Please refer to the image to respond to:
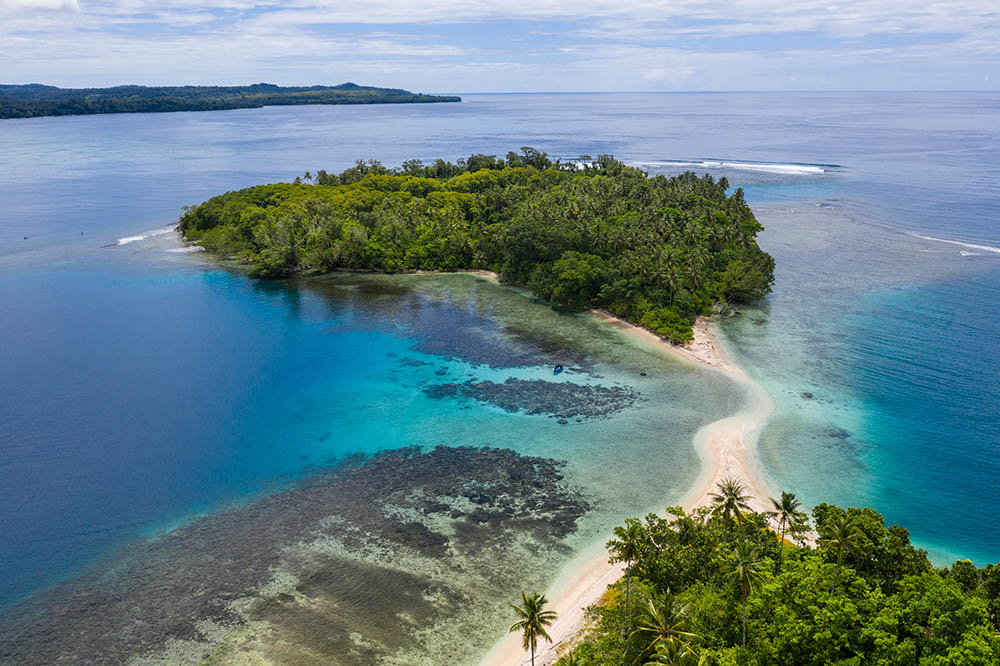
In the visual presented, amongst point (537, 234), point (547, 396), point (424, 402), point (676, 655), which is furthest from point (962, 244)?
point (676, 655)

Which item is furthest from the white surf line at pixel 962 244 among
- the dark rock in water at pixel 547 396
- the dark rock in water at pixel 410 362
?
the dark rock in water at pixel 410 362

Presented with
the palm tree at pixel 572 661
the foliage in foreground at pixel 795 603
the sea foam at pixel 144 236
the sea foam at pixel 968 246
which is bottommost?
the palm tree at pixel 572 661

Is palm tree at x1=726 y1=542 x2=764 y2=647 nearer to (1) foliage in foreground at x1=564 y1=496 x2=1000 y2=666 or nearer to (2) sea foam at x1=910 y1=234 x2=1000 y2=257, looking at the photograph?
(1) foliage in foreground at x1=564 y1=496 x2=1000 y2=666

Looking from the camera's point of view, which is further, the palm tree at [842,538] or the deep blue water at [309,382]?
the deep blue water at [309,382]

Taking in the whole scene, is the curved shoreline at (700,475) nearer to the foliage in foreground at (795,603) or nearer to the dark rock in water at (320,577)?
the dark rock in water at (320,577)

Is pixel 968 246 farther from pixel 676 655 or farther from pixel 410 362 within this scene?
→ pixel 676 655

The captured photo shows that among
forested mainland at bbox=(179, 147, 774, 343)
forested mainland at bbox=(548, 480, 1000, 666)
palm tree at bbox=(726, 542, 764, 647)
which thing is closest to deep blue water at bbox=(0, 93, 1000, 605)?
forested mainland at bbox=(179, 147, 774, 343)
